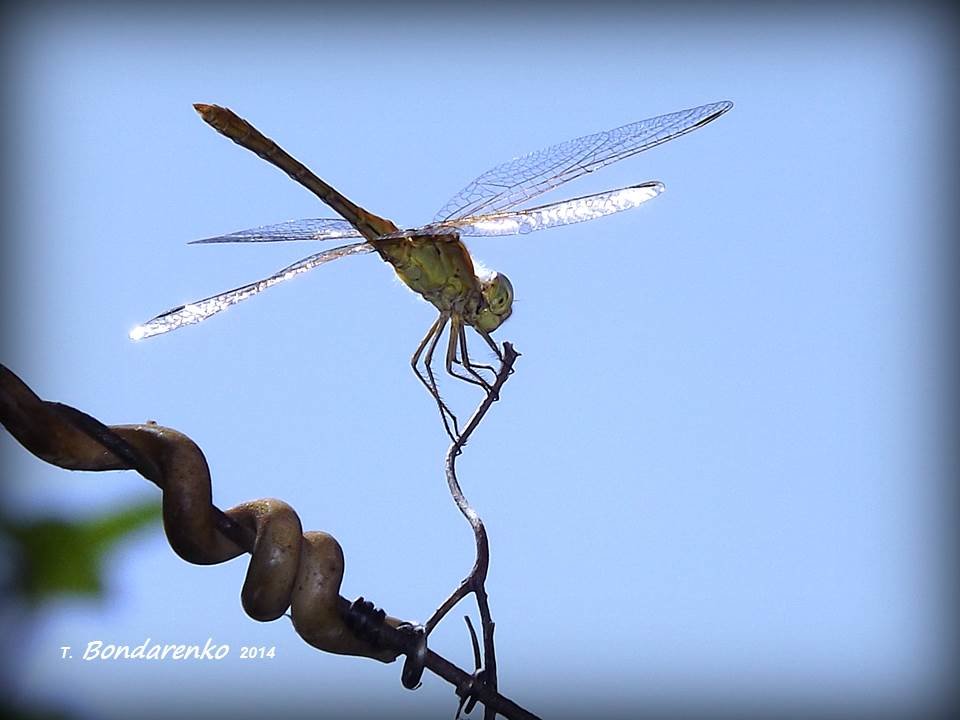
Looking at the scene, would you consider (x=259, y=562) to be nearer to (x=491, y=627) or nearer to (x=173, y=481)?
(x=173, y=481)

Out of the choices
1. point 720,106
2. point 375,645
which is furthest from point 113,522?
point 720,106

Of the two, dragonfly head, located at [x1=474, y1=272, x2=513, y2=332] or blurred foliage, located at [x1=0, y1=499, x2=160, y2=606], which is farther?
dragonfly head, located at [x1=474, y1=272, x2=513, y2=332]

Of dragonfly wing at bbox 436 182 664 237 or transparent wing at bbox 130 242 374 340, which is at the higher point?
dragonfly wing at bbox 436 182 664 237

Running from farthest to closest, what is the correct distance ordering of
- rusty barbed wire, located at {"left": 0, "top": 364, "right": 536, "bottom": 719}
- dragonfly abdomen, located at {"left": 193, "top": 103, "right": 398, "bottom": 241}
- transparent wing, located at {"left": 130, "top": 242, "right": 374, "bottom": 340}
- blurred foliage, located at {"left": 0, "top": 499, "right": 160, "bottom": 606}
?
dragonfly abdomen, located at {"left": 193, "top": 103, "right": 398, "bottom": 241}, transparent wing, located at {"left": 130, "top": 242, "right": 374, "bottom": 340}, blurred foliage, located at {"left": 0, "top": 499, "right": 160, "bottom": 606}, rusty barbed wire, located at {"left": 0, "top": 364, "right": 536, "bottom": 719}

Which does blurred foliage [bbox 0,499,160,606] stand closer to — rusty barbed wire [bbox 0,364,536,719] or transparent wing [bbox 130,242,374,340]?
rusty barbed wire [bbox 0,364,536,719]

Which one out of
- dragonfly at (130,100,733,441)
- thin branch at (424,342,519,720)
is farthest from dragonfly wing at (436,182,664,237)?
thin branch at (424,342,519,720)

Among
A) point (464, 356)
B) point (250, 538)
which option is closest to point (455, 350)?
point (464, 356)

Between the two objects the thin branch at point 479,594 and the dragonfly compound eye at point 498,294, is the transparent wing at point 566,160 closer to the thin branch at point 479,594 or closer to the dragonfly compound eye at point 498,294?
the dragonfly compound eye at point 498,294
